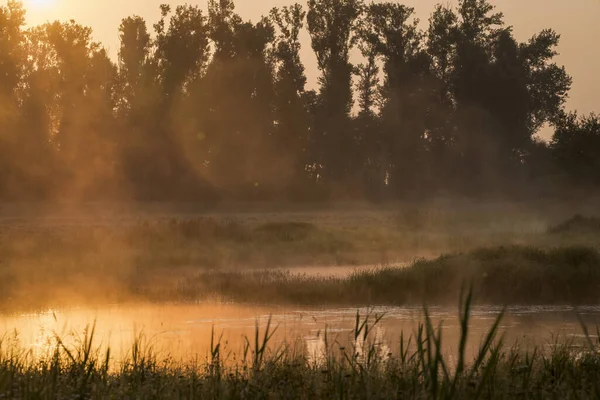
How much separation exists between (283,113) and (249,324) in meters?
48.2

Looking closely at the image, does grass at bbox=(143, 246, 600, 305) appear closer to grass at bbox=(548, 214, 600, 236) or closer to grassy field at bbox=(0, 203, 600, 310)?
grassy field at bbox=(0, 203, 600, 310)

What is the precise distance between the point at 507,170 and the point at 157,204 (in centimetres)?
2754

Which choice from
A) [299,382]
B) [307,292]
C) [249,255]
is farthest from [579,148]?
[299,382]

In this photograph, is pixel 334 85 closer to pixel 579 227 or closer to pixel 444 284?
pixel 579 227

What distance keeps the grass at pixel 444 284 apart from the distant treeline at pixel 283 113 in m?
31.6

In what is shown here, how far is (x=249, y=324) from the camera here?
17.1 m

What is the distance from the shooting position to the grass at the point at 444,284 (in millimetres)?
20969

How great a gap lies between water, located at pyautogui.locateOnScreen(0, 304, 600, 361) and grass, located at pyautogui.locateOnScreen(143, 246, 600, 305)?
3.85 feet

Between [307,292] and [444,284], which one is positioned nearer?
[307,292]

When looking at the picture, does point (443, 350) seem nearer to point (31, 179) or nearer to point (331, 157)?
point (31, 179)

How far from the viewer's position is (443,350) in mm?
13453

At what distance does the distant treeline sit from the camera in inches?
2277

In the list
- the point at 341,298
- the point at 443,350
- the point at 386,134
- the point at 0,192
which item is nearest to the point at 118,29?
the point at 0,192

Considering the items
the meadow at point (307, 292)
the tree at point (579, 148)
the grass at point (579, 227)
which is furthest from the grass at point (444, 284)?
the tree at point (579, 148)
